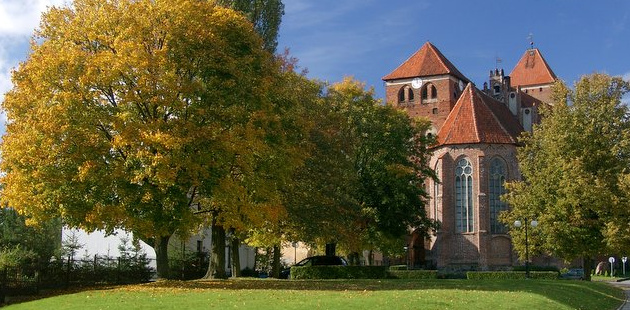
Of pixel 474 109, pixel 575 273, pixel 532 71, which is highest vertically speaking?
pixel 532 71

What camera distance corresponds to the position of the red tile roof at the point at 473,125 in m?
58.7

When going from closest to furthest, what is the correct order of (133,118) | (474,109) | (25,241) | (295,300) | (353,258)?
1. (295,300)
2. (133,118)
3. (25,241)
4. (353,258)
5. (474,109)

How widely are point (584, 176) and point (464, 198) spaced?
74.6 feet

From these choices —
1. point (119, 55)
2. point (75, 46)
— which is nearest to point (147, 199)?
point (119, 55)

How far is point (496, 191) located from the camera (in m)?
58.5

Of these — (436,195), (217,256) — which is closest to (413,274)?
(436,195)

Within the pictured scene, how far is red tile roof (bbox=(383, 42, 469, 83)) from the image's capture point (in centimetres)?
6888

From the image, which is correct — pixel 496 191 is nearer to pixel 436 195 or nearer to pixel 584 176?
pixel 436 195

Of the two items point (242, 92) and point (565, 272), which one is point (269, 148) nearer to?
point (242, 92)

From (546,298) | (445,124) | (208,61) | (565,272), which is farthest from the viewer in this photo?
(445,124)

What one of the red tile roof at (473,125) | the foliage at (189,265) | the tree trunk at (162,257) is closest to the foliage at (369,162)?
A: the foliage at (189,265)

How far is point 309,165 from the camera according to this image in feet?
113

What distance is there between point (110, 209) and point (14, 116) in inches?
211

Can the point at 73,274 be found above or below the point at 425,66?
below
